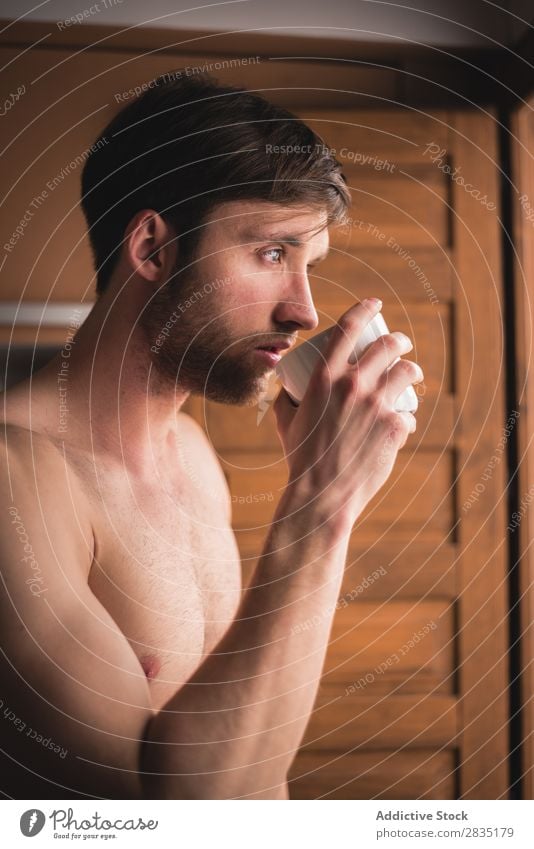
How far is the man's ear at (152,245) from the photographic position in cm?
46

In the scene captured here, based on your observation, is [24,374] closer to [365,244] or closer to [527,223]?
[365,244]

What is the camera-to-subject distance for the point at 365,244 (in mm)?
711

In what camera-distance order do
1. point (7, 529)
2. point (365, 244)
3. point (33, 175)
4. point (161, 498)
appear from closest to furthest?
point (7, 529), point (161, 498), point (33, 175), point (365, 244)

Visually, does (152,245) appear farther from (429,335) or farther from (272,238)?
(429,335)

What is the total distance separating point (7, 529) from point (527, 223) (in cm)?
58

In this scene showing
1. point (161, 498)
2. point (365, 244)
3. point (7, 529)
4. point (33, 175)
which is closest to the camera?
point (7, 529)

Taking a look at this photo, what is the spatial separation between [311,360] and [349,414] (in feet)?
0.13

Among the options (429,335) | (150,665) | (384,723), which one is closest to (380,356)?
(150,665)

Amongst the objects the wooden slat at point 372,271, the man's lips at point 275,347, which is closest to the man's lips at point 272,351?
the man's lips at point 275,347

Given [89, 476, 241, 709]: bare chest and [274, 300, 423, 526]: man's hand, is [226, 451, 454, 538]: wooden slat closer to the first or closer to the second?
[89, 476, 241, 709]: bare chest

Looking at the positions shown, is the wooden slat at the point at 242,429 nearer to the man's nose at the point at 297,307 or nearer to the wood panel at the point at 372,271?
the wood panel at the point at 372,271

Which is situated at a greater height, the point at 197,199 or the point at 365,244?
the point at 365,244

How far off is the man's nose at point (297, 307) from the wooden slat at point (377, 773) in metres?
0.45
